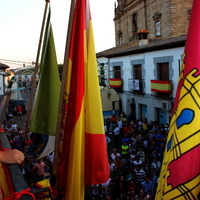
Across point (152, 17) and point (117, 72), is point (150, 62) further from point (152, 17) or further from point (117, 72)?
point (152, 17)

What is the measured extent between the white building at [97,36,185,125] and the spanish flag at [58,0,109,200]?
1114 cm

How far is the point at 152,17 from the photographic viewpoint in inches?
993

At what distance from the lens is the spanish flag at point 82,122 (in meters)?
2.99

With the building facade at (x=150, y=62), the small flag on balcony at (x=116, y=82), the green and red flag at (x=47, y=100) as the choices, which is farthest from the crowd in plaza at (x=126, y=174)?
the small flag on balcony at (x=116, y=82)

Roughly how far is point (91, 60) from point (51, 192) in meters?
1.55

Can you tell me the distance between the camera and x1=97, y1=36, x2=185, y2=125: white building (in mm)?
14484

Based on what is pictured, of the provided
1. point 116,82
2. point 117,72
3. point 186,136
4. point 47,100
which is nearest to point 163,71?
point 116,82

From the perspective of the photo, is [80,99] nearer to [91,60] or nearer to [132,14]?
[91,60]

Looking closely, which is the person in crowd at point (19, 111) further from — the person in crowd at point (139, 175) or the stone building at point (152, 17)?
the person in crowd at point (139, 175)

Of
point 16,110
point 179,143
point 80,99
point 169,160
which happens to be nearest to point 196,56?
point 179,143

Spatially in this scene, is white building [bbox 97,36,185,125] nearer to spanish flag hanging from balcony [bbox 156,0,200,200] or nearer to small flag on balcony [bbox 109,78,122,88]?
small flag on balcony [bbox 109,78,122,88]

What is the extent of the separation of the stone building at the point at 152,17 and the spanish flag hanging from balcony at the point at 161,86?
350 inches

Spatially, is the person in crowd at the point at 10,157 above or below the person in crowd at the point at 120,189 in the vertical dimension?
above

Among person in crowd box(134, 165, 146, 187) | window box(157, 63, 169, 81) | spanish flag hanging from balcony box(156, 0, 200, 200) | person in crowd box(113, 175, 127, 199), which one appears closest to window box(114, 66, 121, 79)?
window box(157, 63, 169, 81)
